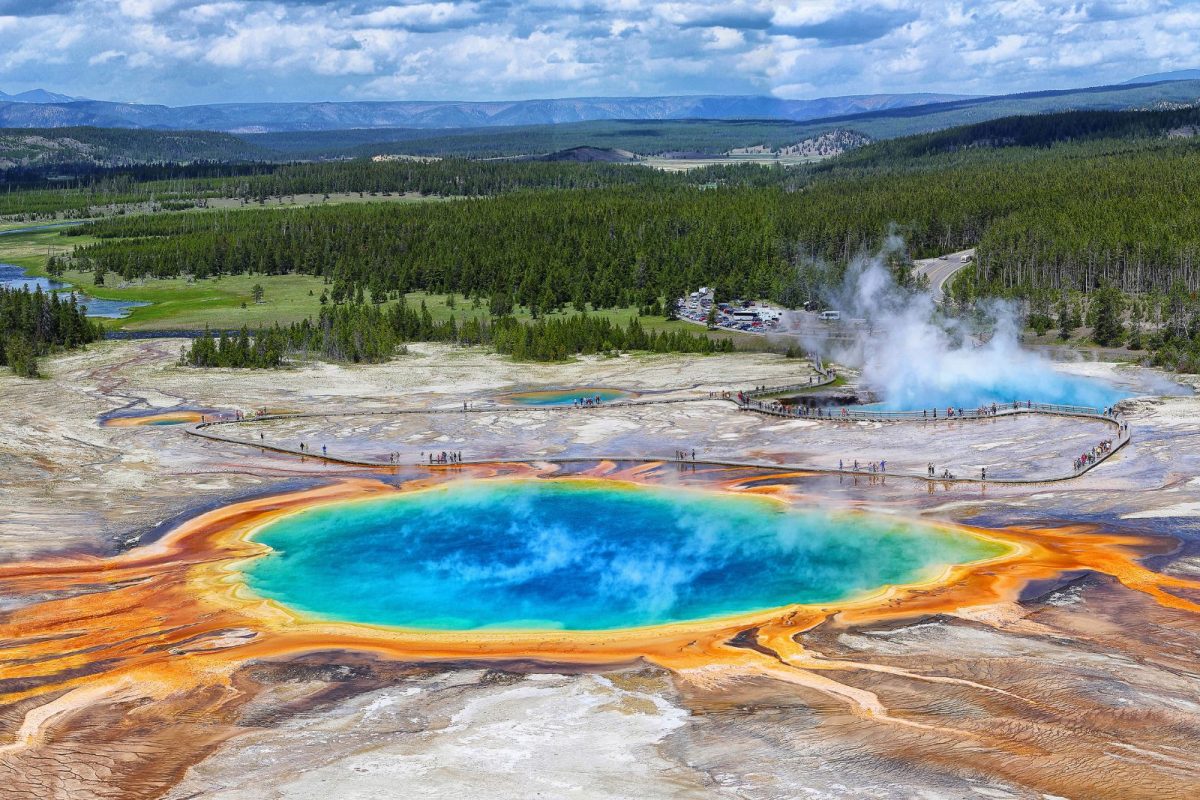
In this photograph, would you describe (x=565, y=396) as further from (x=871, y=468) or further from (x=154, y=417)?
(x=871, y=468)

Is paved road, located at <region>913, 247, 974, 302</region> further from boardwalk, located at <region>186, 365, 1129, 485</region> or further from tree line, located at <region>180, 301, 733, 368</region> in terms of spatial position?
boardwalk, located at <region>186, 365, 1129, 485</region>

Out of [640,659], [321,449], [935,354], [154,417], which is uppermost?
[935,354]

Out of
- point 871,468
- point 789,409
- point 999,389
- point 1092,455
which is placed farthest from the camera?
point 999,389

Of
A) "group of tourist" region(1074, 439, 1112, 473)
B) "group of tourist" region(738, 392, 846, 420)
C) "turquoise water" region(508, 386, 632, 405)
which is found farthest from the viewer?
"turquoise water" region(508, 386, 632, 405)

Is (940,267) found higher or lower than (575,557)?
higher

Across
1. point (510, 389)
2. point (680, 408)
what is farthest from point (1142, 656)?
point (510, 389)

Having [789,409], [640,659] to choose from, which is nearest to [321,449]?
[789,409]

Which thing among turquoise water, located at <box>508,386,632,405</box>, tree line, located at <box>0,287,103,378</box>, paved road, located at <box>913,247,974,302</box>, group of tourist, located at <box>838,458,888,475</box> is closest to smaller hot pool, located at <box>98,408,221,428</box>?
turquoise water, located at <box>508,386,632,405</box>
